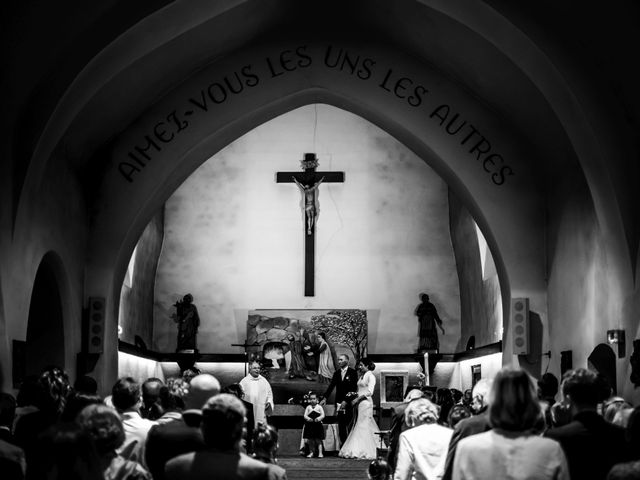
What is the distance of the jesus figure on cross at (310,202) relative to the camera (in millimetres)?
20688

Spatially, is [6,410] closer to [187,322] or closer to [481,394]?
[481,394]

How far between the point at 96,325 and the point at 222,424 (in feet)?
30.7

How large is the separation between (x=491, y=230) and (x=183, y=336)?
9.19m

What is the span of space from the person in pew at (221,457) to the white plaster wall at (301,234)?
17.2 meters

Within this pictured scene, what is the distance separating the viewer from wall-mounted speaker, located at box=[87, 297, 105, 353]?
12930mm

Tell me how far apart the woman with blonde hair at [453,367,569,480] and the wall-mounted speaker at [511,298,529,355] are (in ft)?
29.7

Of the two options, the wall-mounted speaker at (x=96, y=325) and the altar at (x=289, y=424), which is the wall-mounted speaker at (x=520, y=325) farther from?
the altar at (x=289, y=424)

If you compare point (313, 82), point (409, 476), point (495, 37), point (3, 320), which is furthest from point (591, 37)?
point (3, 320)

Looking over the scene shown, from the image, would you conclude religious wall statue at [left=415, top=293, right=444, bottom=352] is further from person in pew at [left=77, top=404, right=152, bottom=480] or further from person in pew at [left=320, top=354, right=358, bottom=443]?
person in pew at [left=77, top=404, right=152, bottom=480]

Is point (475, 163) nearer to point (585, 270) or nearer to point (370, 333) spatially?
point (585, 270)

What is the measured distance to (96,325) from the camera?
512 inches

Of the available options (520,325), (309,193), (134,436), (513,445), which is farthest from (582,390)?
(309,193)

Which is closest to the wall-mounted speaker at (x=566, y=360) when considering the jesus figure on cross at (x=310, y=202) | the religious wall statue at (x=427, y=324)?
the religious wall statue at (x=427, y=324)

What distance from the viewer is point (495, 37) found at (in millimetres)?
11047
